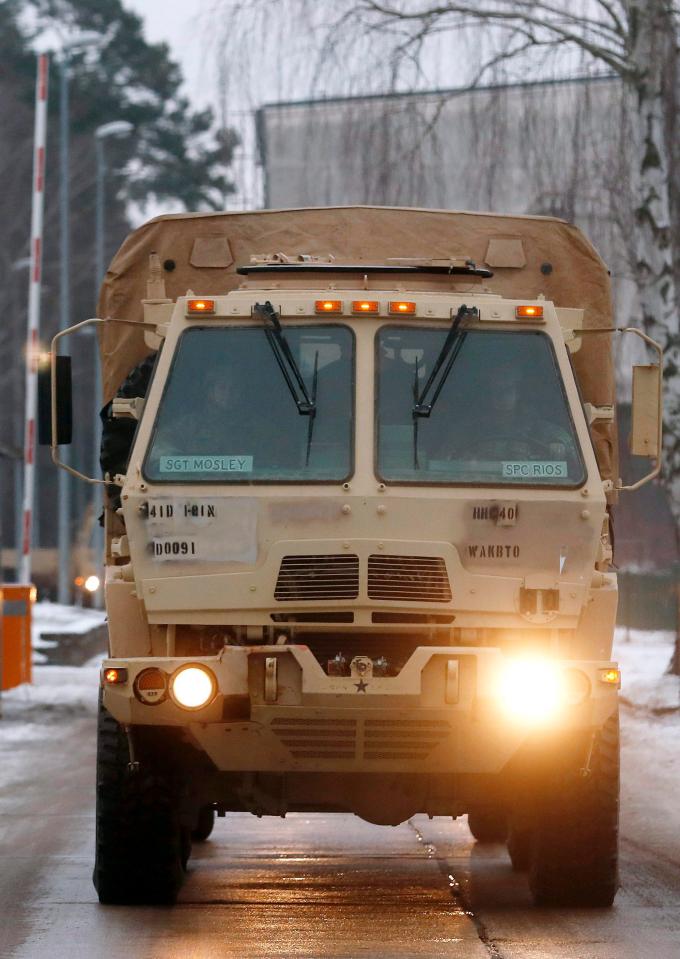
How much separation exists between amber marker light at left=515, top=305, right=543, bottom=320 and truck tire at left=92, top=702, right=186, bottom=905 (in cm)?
255

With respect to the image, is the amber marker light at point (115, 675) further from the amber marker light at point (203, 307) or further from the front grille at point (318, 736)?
the amber marker light at point (203, 307)

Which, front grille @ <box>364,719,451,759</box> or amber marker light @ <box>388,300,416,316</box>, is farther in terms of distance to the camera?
amber marker light @ <box>388,300,416,316</box>

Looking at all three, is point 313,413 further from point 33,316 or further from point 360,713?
point 33,316

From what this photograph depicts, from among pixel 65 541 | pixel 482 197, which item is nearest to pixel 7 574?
pixel 65 541

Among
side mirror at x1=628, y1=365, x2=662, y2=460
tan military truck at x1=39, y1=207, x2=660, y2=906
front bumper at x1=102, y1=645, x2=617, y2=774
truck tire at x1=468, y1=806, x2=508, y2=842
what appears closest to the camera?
front bumper at x1=102, y1=645, x2=617, y2=774

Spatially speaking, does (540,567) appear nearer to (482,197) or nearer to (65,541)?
(482,197)

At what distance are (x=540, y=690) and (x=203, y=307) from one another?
7.51ft

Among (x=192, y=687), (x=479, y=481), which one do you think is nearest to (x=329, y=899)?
(x=192, y=687)

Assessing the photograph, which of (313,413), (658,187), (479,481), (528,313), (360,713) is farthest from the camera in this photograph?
(658,187)

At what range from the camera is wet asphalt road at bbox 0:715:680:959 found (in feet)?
25.8

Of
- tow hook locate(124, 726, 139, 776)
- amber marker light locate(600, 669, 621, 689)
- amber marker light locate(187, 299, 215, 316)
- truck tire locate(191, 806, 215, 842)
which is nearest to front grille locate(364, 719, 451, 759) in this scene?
amber marker light locate(600, 669, 621, 689)

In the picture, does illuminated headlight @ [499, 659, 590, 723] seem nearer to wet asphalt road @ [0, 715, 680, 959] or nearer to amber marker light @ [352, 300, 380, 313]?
wet asphalt road @ [0, 715, 680, 959]

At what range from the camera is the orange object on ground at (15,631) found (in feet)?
70.0

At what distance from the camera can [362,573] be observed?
812cm
